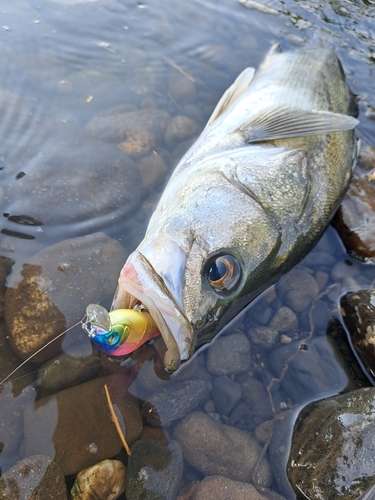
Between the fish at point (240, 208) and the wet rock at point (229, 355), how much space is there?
1.84 ft

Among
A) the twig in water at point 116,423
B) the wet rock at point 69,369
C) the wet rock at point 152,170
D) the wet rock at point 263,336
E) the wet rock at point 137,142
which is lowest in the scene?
the twig in water at point 116,423

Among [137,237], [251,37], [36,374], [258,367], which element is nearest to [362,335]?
[258,367]

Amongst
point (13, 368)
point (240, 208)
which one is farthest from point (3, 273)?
point (240, 208)

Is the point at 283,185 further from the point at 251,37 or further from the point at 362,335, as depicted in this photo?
the point at 251,37

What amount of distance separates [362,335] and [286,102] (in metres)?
2.36

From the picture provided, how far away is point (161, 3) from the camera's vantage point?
18.6 feet

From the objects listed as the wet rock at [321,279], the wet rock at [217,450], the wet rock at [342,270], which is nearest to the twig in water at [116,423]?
the wet rock at [217,450]

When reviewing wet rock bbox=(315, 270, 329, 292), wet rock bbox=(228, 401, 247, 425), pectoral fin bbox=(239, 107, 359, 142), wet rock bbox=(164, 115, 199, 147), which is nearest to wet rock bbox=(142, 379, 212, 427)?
wet rock bbox=(228, 401, 247, 425)

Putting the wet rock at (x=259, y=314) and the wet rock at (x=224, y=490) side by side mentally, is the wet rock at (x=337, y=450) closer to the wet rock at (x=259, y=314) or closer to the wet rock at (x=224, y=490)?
the wet rock at (x=224, y=490)

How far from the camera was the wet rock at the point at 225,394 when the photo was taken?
3150 millimetres

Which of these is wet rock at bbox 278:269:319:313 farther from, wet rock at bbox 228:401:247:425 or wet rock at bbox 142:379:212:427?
wet rock at bbox 142:379:212:427

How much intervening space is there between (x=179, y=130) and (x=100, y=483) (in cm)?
349

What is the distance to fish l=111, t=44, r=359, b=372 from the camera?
7.57 feet

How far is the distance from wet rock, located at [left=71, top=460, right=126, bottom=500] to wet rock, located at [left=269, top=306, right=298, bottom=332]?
1766 mm
